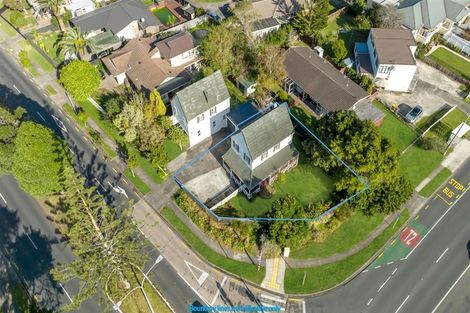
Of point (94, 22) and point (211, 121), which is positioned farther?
point (94, 22)

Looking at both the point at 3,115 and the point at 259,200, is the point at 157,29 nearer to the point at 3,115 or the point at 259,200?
the point at 3,115

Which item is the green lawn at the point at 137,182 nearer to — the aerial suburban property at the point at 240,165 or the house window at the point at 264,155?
the aerial suburban property at the point at 240,165

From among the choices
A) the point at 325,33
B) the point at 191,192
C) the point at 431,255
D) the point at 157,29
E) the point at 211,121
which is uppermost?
the point at 157,29

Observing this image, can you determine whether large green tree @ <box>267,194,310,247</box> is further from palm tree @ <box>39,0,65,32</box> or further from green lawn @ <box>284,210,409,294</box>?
palm tree @ <box>39,0,65,32</box>

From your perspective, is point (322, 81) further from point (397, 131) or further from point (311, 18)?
point (311, 18)

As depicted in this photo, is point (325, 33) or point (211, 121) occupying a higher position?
point (325, 33)

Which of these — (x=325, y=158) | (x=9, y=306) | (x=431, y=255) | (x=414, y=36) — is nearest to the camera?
(x=9, y=306)

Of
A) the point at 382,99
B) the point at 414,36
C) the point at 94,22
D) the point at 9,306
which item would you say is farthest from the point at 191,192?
the point at 414,36

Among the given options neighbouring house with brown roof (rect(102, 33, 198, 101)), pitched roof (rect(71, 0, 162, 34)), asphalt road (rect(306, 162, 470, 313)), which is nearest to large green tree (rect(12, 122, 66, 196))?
neighbouring house with brown roof (rect(102, 33, 198, 101))
